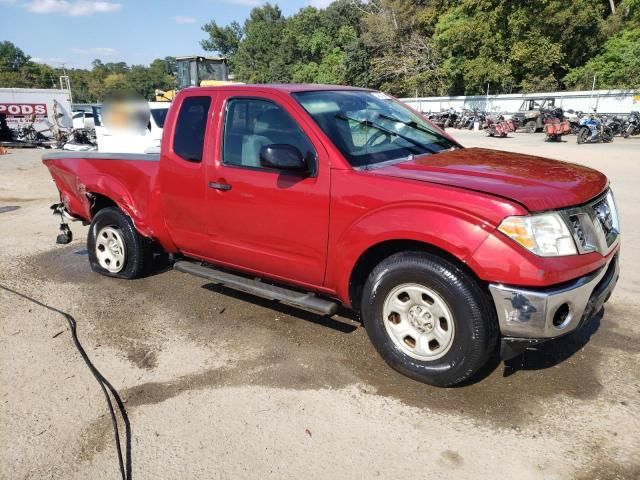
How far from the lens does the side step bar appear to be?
140 inches

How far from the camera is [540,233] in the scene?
276cm

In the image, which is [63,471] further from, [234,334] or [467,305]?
[467,305]

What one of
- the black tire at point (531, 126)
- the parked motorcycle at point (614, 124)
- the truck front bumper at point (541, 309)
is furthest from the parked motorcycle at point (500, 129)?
the truck front bumper at point (541, 309)

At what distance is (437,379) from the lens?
3.18 m

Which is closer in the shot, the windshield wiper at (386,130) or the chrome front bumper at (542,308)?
the chrome front bumper at (542,308)

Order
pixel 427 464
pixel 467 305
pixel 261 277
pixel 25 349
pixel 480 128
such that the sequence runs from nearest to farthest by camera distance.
Answer: pixel 427 464
pixel 467 305
pixel 25 349
pixel 261 277
pixel 480 128

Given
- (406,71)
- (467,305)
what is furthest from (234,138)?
(406,71)

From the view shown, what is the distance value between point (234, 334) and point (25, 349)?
1.57 m

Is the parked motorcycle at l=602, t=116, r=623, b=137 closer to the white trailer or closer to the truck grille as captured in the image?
the truck grille

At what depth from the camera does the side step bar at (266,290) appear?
3559mm

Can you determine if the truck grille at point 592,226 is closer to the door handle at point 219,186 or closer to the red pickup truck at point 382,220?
the red pickup truck at point 382,220

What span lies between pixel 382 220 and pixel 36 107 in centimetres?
2456

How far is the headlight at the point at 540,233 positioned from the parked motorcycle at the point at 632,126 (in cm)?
2454

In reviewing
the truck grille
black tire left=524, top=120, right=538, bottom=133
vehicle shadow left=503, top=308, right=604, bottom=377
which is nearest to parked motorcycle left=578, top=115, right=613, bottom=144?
black tire left=524, top=120, right=538, bottom=133
